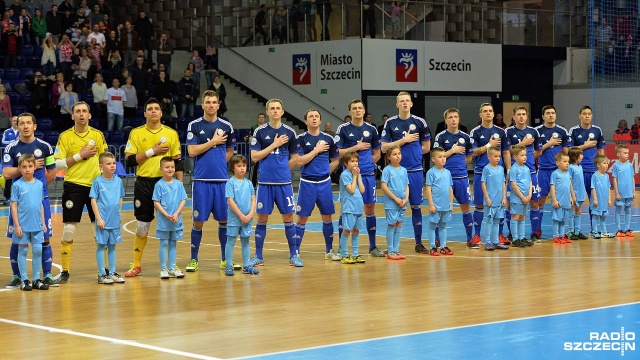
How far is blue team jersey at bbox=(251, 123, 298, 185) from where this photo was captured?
1441 centimetres

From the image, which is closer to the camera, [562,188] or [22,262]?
[22,262]

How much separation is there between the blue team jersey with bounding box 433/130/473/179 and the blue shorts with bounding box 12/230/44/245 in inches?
265

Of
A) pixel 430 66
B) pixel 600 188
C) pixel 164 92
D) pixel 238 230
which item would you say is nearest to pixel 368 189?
pixel 238 230

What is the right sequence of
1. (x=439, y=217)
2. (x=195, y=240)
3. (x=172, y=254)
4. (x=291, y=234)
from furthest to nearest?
(x=439, y=217) → (x=291, y=234) → (x=195, y=240) → (x=172, y=254)

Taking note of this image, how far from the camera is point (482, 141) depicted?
56.2 ft

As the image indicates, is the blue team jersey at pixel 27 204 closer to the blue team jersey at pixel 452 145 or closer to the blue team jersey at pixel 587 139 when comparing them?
the blue team jersey at pixel 452 145

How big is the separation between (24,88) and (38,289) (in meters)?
18.6

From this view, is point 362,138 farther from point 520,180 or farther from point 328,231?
point 520,180

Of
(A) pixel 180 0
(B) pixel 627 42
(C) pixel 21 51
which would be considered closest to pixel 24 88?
(C) pixel 21 51

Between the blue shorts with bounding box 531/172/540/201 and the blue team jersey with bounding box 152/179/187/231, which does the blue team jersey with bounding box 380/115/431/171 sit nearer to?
the blue shorts with bounding box 531/172/540/201

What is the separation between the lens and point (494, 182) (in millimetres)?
16375

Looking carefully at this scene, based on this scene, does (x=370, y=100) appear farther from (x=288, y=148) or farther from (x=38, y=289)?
(x=38, y=289)

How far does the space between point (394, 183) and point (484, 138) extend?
2.54 m

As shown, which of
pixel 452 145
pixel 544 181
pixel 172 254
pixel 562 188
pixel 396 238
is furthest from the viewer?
pixel 544 181
